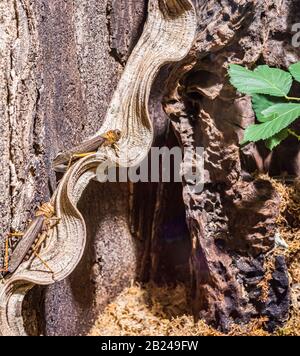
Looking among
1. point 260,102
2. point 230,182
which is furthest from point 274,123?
point 230,182

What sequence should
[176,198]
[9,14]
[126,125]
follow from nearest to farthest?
[9,14] → [126,125] → [176,198]

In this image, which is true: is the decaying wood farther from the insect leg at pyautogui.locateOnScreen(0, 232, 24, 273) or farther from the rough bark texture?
the insect leg at pyautogui.locateOnScreen(0, 232, 24, 273)

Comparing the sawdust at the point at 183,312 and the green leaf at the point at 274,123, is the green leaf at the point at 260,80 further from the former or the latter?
the sawdust at the point at 183,312

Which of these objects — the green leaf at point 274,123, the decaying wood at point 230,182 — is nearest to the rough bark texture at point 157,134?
the decaying wood at point 230,182

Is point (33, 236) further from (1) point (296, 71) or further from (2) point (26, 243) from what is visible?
(1) point (296, 71)

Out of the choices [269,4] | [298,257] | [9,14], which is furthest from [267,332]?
[9,14]

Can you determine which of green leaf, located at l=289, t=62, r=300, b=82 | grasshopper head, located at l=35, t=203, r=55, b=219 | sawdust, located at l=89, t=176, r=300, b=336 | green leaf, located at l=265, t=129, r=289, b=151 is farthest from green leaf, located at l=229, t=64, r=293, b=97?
grasshopper head, located at l=35, t=203, r=55, b=219

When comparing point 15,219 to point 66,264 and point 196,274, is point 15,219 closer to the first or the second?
point 66,264
